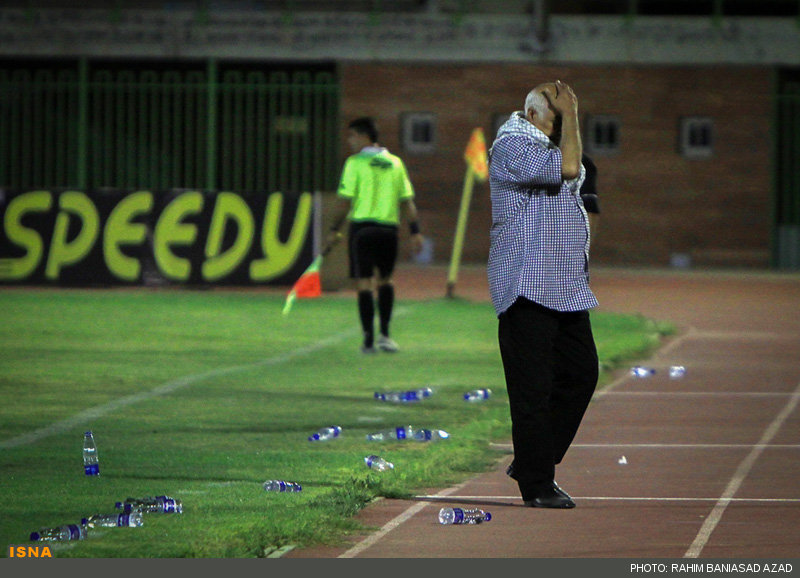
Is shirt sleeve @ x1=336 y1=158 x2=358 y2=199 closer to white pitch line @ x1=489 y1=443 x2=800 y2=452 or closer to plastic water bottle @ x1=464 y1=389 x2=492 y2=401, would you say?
plastic water bottle @ x1=464 y1=389 x2=492 y2=401

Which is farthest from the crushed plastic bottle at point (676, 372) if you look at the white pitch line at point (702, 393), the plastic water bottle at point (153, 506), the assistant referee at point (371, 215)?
the plastic water bottle at point (153, 506)

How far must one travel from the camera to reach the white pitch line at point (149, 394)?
10594mm

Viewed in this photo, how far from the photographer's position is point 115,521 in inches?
297

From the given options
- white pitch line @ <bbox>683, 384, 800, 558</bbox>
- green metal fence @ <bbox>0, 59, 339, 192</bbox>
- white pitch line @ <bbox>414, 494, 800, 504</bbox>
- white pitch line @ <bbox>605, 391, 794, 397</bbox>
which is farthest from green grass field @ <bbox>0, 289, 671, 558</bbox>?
green metal fence @ <bbox>0, 59, 339, 192</bbox>

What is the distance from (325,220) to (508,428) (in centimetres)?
1314

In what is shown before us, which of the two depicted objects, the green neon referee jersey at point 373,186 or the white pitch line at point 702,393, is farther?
the green neon referee jersey at point 373,186

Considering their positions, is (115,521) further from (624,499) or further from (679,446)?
(679,446)

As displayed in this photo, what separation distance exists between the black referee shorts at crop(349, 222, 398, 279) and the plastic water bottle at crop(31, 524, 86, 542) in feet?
30.4

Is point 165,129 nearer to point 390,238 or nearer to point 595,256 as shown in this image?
point 595,256

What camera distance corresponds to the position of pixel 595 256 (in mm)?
32562

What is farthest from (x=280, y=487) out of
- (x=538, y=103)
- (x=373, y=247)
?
(x=373, y=247)

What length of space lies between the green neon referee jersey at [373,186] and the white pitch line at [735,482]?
4.70m

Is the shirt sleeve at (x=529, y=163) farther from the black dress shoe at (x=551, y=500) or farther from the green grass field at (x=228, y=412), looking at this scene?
the green grass field at (x=228, y=412)

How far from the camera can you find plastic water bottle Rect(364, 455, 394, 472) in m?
9.34
